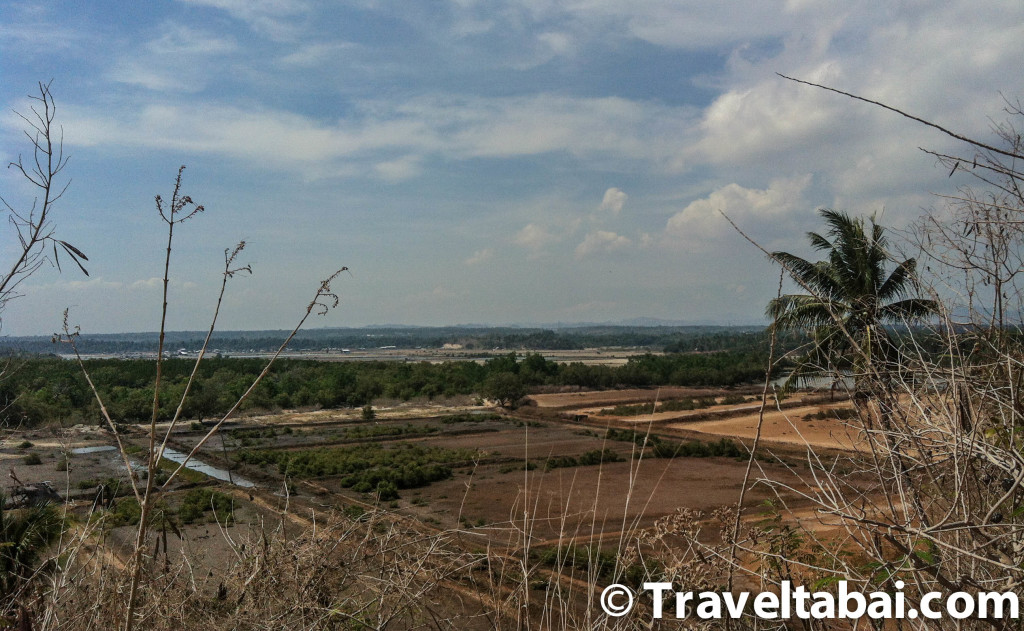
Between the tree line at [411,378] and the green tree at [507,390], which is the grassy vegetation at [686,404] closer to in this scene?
the tree line at [411,378]

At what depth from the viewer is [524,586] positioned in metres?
2.15

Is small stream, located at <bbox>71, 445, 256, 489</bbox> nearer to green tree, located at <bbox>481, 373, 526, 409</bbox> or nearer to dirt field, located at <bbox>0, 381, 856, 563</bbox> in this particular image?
dirt field, located at <bbox>0, 381, 856, 563</bbox>

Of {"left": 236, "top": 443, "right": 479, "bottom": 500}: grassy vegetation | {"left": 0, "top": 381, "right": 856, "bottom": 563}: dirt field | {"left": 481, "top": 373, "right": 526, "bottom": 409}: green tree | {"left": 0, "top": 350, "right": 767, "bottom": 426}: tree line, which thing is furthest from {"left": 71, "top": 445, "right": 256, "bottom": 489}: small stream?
{"left": 481, "top": 373, "right": 526, "bottom": 409}: green tree

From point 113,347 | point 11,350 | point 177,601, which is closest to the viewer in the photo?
point 177,601

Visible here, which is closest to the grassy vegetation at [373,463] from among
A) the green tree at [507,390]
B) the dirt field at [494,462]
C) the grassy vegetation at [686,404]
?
the dirt field at [494,462]

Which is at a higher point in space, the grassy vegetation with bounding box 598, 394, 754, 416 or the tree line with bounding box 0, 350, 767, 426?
the tree line with bounding box 0, 350, 767, 426

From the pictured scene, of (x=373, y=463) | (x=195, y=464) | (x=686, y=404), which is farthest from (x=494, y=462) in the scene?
(x=686, y=404)

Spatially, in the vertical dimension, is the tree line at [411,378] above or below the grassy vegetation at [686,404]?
above

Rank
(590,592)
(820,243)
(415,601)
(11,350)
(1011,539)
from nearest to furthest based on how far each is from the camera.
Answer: (1011,539) → (590,592) → (415,601) → (11,350) → (820,243)

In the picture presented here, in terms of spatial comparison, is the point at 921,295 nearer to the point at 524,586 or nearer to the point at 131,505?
the point at 524,586

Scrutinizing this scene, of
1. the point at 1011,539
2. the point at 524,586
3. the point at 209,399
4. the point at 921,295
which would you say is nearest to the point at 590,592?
the point at 524,586

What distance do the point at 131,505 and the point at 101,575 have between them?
51.2 feet

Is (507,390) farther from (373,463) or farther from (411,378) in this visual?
(373,463)

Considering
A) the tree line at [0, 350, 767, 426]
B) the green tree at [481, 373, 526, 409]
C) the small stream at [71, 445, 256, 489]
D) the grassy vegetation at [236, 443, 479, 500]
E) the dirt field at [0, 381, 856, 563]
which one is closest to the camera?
the dirt field at [0, 381, 856, 563]
